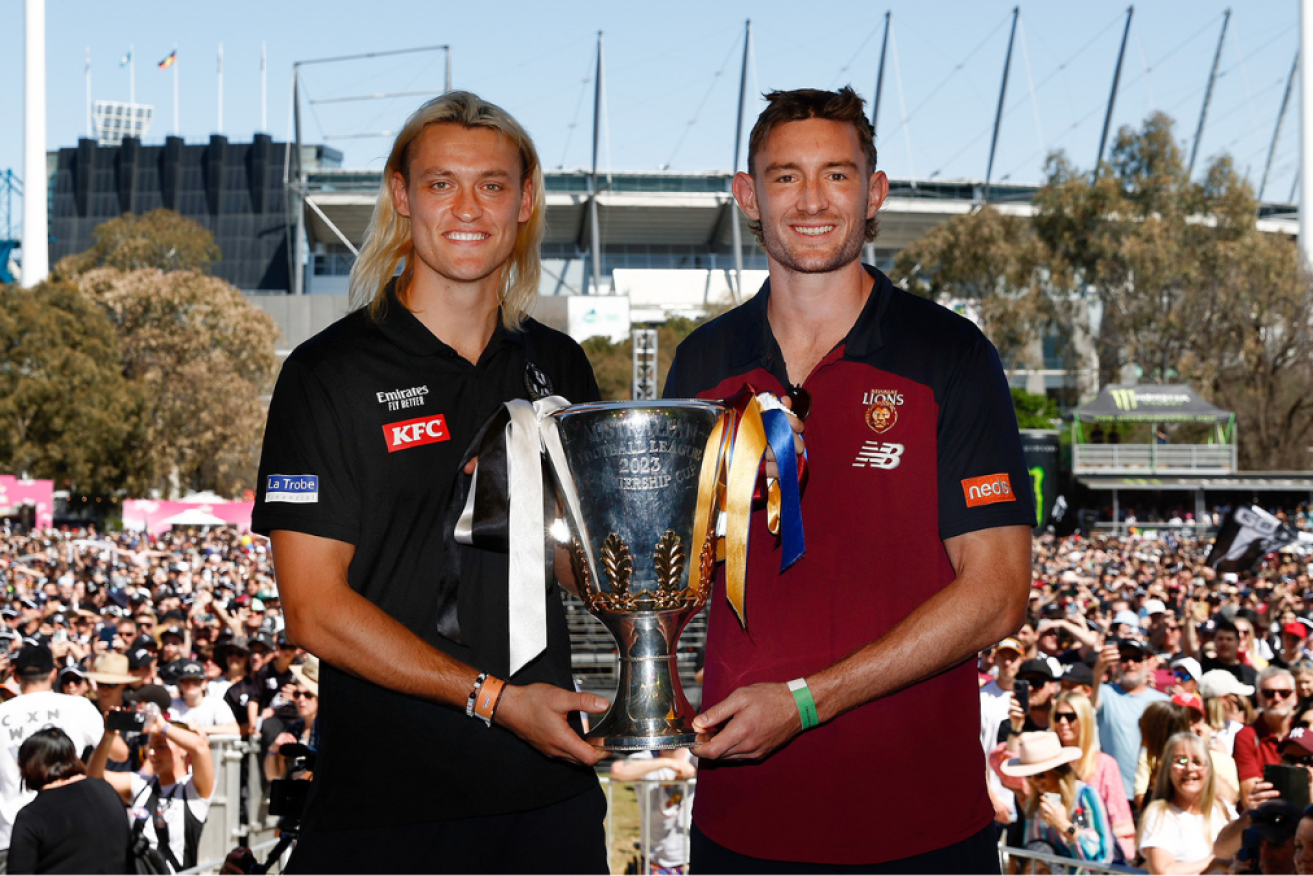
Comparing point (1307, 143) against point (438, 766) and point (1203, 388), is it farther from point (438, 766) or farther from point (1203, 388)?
point (438, 766)

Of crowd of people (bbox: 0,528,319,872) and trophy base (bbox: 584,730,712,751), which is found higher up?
trophy base (bbox: 584,730,712,751)

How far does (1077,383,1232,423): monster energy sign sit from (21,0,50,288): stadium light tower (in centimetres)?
3801

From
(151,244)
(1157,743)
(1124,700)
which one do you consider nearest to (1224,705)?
(1124,700)

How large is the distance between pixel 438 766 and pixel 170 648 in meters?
8.18

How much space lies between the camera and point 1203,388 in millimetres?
45625

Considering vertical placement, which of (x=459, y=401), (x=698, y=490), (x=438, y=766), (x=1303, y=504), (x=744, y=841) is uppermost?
(x=459, y=401)

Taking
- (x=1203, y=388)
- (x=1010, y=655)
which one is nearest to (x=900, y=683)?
(x=1010, y=655)

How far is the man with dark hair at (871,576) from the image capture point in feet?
8.17

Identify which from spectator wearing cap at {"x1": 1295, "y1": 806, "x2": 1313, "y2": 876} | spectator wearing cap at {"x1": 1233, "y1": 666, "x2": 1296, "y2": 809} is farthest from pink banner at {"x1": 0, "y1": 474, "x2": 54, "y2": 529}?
spectator wearing cap at {"x1": 1295, "y1": 806, "x2": 1313, "y2": 876}

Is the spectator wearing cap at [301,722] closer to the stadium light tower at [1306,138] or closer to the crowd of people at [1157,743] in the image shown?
the crowd of people at [1157,743]

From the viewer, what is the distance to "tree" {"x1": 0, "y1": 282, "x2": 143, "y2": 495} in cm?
3956

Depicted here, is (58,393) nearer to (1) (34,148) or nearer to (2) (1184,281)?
(1) (34,148)

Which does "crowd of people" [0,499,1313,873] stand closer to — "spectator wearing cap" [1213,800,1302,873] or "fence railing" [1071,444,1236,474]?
"spectator wearing cap" [1213,800,1302,873]

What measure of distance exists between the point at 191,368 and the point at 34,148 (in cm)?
1566
